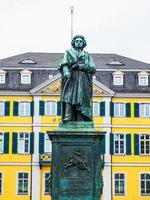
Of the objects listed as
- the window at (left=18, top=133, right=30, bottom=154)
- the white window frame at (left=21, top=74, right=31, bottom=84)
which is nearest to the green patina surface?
the window at (left=18, top=133, right=30, bottom=154)

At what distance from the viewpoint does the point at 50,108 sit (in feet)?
168

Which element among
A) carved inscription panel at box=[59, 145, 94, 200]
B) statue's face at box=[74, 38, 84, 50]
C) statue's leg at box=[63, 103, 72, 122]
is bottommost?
carved inscription panel at box=[59, 145, 94, 200]

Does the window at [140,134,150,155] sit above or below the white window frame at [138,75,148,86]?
below

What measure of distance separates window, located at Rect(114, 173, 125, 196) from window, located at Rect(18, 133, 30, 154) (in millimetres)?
6899

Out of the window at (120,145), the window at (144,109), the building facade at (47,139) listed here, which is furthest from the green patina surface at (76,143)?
the window at (144,109)

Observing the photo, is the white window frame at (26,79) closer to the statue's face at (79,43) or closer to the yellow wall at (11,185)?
the yellow wall at (11,185)

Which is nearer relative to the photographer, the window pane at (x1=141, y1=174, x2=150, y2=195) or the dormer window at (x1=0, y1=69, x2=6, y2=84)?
the window pane at (x1=141, y1=174, x2=150, y2=195)

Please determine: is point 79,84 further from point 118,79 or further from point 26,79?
point 118,79

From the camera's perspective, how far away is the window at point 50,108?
5112 centimetres

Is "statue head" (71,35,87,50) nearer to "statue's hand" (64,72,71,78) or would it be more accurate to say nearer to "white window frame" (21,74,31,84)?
"statue's hand" (64,72,71,78)

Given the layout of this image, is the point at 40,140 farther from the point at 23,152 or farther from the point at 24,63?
the point at 24,63

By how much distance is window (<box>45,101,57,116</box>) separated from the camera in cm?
5112

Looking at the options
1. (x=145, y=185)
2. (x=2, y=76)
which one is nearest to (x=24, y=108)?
(x=2, y=76)

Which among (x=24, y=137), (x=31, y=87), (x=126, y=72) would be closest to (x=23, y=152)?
(x=24, y=137)
